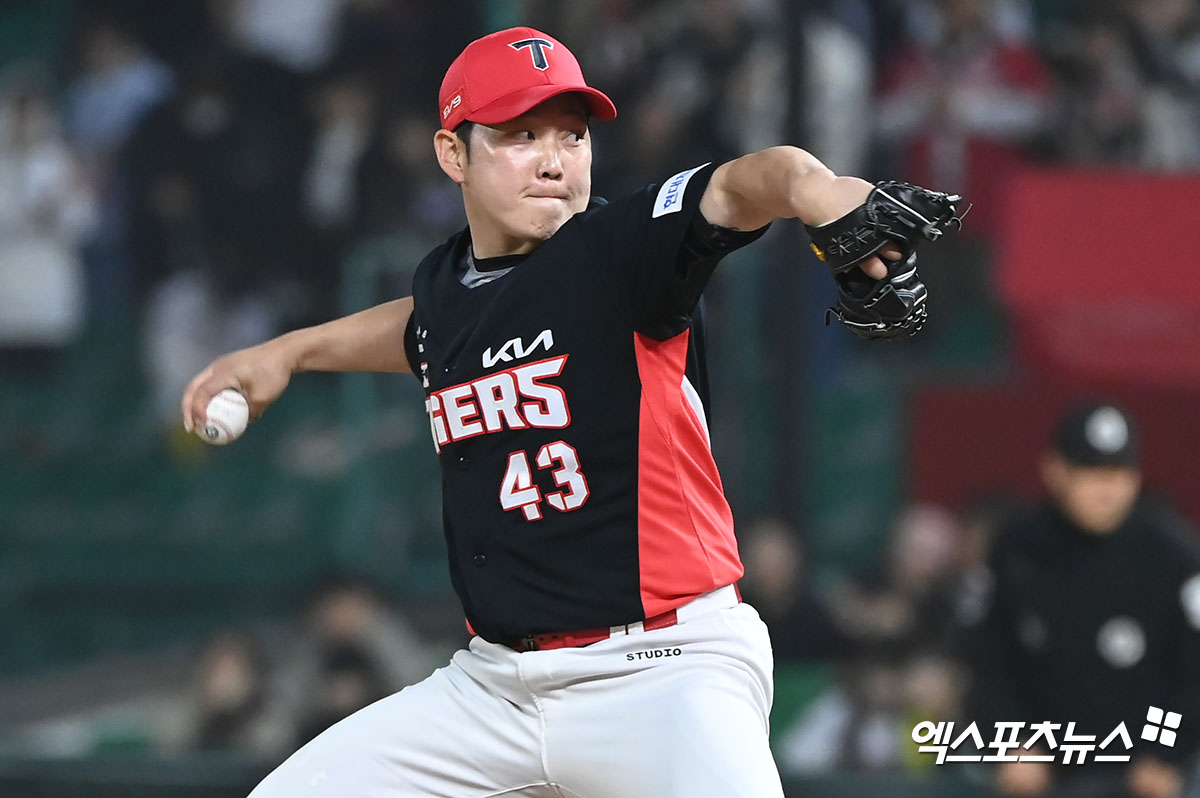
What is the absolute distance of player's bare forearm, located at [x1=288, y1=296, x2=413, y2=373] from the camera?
10.4 ft

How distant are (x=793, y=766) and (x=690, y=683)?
2989mm

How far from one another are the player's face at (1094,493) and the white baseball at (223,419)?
2218mm

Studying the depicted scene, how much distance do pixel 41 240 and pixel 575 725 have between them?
5.16 metres

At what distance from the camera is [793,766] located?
543 cm

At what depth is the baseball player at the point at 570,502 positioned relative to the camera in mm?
2596

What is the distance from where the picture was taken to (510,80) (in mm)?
2795

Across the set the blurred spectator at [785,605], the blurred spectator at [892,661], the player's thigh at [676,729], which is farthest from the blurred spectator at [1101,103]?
the player's thigh at [676,729]

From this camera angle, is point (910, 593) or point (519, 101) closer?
point (519, 101)

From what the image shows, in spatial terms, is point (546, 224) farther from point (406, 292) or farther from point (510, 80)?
point (406, 292)

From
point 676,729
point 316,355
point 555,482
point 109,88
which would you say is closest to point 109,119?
point 109,88

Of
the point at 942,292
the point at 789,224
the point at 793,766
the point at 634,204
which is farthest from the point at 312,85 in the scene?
the point at 634,204

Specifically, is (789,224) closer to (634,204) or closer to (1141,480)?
(1141,480)

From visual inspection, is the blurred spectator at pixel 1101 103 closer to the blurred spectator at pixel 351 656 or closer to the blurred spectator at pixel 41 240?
the blurred spectator at pixel 351 656

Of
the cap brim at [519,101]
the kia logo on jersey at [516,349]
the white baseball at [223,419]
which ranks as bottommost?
the kia logo on jersey at [516,349]
